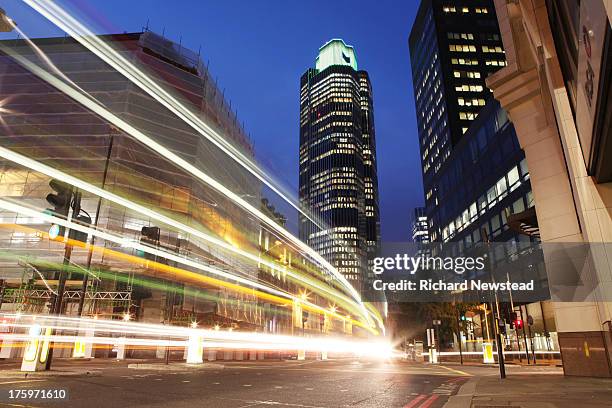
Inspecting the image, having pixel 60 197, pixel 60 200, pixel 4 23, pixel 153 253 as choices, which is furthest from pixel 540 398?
pixel 153 253

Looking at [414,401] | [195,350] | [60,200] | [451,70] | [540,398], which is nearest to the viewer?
[540,398]

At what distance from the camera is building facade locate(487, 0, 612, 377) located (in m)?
9.26

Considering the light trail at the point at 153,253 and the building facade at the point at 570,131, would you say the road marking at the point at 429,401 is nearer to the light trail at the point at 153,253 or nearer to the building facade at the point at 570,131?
the building facade at the point at 570,131

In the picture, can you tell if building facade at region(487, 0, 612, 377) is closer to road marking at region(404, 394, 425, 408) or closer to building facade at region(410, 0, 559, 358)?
building facade at region(410, 0, 559, 358)

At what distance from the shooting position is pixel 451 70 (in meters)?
96.0

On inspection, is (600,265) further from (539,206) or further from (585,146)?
(539,206)

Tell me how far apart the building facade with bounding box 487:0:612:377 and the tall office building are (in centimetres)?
6785

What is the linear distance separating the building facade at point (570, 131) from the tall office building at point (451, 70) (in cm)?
6785

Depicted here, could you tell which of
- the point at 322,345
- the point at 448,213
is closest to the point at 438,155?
the point at 448,213

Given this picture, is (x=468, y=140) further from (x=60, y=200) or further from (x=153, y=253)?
(x=60, y=200)

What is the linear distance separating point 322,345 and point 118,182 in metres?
30.3

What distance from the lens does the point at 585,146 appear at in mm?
12070

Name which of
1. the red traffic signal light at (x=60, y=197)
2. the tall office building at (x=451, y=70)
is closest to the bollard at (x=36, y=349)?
the red traffic signal light at (x=60, y=197)

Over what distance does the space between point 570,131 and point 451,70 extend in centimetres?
8979
